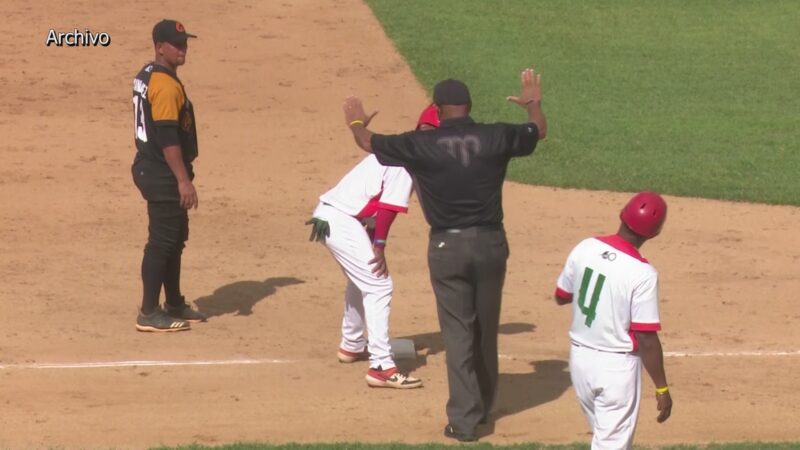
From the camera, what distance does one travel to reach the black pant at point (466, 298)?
8.55 meters

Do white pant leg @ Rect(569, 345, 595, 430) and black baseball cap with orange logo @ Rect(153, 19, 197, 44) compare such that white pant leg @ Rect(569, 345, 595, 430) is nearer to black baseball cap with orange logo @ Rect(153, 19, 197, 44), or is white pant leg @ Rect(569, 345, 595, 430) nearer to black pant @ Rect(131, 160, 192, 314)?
black pant @ Rect(131, 160, 192, 314)

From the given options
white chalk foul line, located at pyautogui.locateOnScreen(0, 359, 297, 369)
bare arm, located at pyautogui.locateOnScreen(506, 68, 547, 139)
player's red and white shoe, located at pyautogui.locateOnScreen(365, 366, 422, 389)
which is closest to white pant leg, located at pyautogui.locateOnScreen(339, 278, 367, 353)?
white chalk foul line, located at pyautogui.locateOnScreen(0, 359, 297, 369)

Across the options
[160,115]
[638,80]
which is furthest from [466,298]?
[638,80]

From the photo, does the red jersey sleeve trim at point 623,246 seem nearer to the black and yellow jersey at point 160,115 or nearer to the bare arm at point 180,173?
the bare arm at point 180,173

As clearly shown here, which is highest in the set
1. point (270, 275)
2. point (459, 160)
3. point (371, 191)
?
point (459, 160)

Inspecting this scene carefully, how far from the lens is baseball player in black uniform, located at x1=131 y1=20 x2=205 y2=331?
10.3 m

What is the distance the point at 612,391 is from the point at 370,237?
321 cm

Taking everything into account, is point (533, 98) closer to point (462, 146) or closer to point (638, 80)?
point (462, 146)

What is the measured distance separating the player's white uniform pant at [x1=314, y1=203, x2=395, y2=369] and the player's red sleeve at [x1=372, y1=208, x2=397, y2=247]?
10.2 inches

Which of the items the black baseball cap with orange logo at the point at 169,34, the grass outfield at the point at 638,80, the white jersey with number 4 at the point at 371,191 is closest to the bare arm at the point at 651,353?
the white jersey with number 4 at the point at 371,191

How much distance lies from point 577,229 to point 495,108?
4.23 m

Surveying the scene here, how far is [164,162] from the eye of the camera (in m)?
10.5

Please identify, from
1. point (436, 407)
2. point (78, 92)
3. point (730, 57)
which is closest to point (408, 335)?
point (436, 407)

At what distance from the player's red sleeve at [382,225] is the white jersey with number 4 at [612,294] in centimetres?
250
